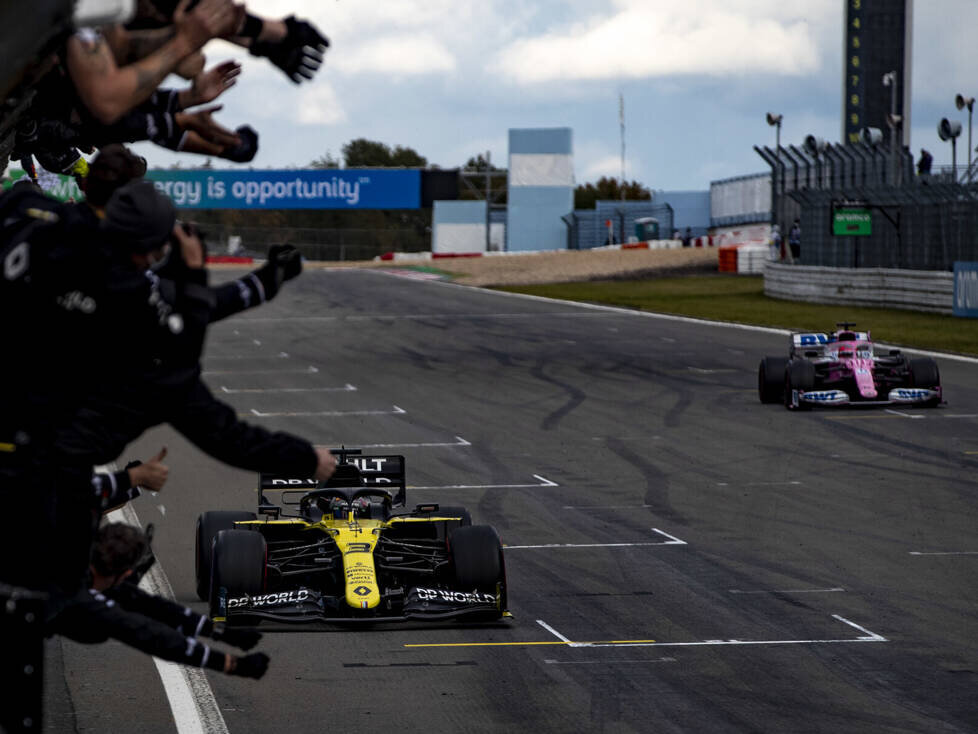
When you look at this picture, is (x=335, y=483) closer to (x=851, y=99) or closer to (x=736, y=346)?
(x=736, y=346)

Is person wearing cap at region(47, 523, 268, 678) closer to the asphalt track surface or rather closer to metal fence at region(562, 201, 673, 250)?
the asphalt track surface

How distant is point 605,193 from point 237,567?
131993mm

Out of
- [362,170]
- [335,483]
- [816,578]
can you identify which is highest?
[362,170]

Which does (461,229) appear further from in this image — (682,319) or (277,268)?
(277,268)

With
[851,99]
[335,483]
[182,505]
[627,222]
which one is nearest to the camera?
[335,483]

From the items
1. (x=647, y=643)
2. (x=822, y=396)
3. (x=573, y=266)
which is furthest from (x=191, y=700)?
(x=573, y=266)

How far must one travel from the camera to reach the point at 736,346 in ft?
126

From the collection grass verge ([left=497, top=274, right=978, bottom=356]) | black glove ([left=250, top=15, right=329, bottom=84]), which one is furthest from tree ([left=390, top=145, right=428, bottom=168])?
black glove ([left=250, top=15, right=329, bottom=84])

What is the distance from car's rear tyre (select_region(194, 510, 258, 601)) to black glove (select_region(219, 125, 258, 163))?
691 cm

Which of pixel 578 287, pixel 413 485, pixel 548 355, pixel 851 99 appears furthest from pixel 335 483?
pixel 851 99

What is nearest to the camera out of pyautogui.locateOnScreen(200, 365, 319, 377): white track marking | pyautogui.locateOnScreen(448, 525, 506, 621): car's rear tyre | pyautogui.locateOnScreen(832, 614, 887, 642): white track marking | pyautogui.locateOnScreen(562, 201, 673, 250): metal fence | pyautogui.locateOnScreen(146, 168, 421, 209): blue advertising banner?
pyautogui.locateOnScreen(832, 614, 887, 642): white track marking

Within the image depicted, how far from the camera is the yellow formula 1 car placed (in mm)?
12156

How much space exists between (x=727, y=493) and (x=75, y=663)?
959cm

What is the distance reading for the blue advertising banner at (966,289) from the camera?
141ft
